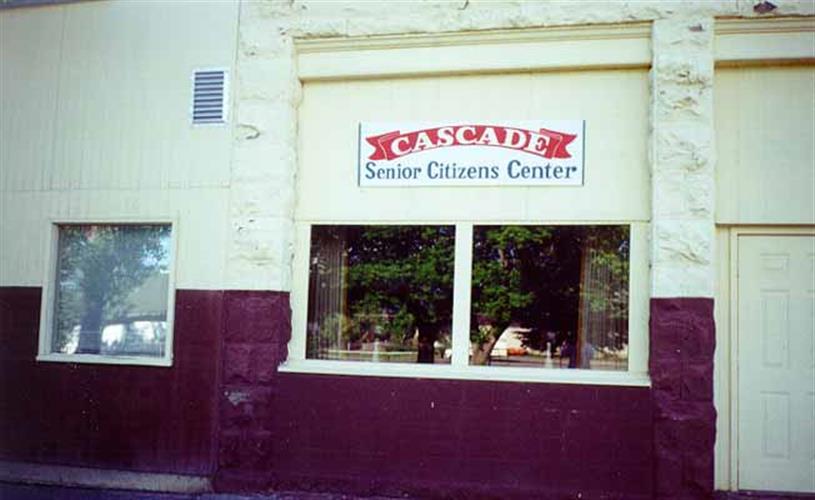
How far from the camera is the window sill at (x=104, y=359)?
7555mm

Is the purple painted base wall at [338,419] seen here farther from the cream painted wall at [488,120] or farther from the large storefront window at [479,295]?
the cream painted wall at [488,120]

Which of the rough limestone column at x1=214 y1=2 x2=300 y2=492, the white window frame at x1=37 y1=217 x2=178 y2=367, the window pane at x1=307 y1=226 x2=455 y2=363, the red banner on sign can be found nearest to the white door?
the red banner on sign

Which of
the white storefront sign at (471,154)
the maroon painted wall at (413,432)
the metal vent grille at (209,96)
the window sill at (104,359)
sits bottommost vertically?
the maroon painted wall at (413,432)

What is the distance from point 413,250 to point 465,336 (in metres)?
0.95

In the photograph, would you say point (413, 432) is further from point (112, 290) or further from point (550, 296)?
point (112, 290)

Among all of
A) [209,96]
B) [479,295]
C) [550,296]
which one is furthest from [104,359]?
[550,296]

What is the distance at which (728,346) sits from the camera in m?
6.82

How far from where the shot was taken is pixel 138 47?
26.1 feet

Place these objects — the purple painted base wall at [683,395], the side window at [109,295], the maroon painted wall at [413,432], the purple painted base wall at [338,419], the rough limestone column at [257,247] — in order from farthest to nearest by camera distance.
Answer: the side window at [109,295], the rough limestone column at [257,247], the maroon painted wall at [413,432], the purple painted base wall at [338,419], the purple painted base wall at [683,395]

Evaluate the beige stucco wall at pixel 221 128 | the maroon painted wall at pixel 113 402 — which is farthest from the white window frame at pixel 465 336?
the maroon painted wall at pixel 113 402

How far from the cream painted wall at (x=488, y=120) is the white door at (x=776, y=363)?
117cm

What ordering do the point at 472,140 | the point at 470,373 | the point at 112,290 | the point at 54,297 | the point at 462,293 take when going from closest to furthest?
1. the point at 470,373
2. the point at 462,293
3. the point at 472,140
4. the point at 112,290
5. the point at 54,297

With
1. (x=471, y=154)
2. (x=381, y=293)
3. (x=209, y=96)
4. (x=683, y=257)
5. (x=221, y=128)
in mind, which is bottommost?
(x=381, y=293)

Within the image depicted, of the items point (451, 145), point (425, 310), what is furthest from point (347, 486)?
point (451, 145)
